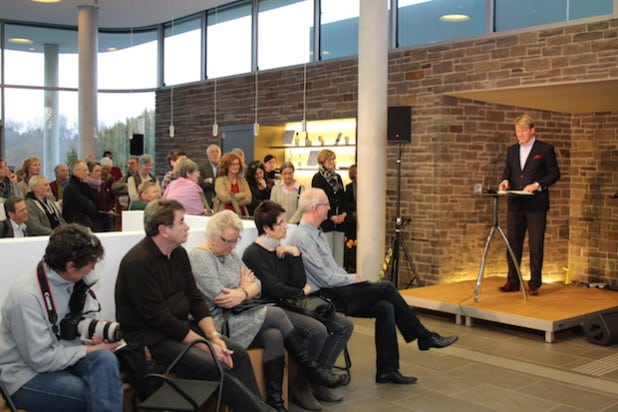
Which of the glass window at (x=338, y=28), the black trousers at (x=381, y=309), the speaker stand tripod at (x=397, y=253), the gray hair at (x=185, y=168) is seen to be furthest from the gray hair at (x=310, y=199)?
the glass window at (x=338, y=28)

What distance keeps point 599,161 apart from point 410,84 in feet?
9.15

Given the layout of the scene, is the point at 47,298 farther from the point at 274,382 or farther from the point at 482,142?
the point at 482,142

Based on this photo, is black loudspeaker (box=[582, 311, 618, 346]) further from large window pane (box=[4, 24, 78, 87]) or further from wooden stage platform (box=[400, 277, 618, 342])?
large window pane (box=[4, 24, 78, 87])

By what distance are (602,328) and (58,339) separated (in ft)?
15.7

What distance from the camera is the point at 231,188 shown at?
7824 millimetres

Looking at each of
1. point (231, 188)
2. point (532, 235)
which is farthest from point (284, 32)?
point (532, 235)

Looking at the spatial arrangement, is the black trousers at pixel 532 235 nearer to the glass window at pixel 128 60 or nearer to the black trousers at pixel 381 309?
the black trousers at pixel 381 309

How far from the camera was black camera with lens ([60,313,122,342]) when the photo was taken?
3332 millimetres

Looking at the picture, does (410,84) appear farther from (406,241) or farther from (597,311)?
(597,311)

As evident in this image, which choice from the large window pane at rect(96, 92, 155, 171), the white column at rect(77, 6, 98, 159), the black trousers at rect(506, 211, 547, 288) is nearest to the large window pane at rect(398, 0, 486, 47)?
the black trousers at rect(506, 211, 547, 288)

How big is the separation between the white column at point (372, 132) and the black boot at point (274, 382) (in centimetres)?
392

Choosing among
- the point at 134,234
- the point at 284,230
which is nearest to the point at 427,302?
the point at 284,230

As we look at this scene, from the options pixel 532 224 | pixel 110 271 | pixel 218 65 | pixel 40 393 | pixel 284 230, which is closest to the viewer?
pixel 40 393

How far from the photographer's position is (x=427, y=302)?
7324mm
